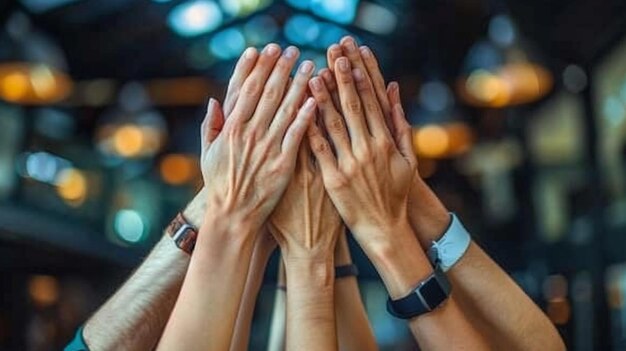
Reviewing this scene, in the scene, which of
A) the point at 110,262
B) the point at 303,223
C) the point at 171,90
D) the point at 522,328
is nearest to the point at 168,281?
the point at 303,223

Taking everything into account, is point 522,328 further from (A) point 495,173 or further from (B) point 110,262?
(A) point 495,173

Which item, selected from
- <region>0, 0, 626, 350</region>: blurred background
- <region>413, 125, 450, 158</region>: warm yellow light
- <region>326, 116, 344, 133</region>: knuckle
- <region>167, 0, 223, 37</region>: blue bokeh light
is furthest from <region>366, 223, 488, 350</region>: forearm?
<region>413, 125, 450, 158</region>: warm yellow light

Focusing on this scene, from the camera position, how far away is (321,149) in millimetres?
865

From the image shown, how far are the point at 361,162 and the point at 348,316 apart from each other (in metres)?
0.24

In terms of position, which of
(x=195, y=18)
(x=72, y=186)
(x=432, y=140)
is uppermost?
(x=195, y=18)

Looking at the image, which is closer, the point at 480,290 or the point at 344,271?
the point at 480,290

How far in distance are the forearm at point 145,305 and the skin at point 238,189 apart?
5cm

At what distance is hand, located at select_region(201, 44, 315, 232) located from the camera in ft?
2.77

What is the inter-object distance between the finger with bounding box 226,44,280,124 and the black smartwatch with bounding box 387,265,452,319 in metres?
0.21

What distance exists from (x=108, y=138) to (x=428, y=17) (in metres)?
3.06

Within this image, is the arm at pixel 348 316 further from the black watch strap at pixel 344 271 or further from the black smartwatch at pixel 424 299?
the black smartwatch at pixel 424 299

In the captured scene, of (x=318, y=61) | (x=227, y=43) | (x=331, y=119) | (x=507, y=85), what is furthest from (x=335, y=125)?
(x=227, y=43)

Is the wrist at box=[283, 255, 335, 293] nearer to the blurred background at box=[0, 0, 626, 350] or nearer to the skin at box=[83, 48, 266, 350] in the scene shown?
the skin at box=[83, 48, 266, 350]

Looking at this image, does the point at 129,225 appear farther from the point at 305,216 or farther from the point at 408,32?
the point at 305,216
